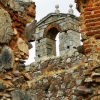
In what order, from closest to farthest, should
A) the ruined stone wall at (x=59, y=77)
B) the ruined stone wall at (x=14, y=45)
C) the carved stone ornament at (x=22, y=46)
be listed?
1. the ruined stone wall at (x=14, y=45)
2. the carved stone ornament at (x=22, y=46)
3. the ruined stone wall at (x=59, y=77)

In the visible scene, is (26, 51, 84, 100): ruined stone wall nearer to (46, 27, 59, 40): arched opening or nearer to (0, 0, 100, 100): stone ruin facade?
(0, 0, 100, 100): stone ruin facade

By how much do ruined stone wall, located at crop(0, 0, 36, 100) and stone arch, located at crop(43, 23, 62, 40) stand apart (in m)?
9.80

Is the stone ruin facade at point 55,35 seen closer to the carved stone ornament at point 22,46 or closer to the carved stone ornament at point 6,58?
the carved stone ornament at point 22,46

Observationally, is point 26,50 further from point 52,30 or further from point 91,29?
point 52,30

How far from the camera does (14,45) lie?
3.83 metres

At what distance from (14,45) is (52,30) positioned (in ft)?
34.4

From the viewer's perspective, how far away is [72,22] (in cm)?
1416

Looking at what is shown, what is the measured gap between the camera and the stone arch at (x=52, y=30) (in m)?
14.0

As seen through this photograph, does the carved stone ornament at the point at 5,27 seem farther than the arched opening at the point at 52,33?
No

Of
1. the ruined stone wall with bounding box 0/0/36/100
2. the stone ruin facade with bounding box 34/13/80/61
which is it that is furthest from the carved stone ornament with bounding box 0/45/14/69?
the stone ruin facade with bounding box 34/13/80/61

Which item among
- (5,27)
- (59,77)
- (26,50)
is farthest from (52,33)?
(5,27)

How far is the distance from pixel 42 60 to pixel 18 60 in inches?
363

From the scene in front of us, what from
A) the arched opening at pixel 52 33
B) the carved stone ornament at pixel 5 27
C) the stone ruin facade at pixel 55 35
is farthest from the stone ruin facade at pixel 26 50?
the arched opening at pixel 52 33

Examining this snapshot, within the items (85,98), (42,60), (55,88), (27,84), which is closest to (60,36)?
(42,60)
